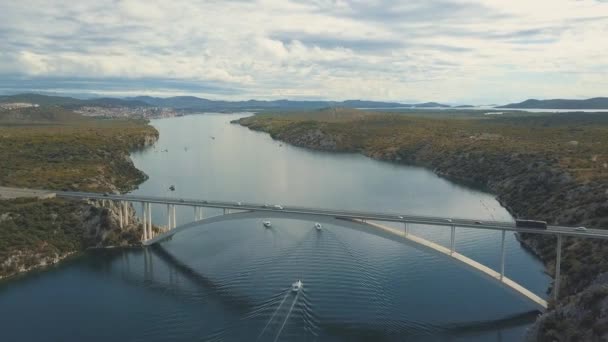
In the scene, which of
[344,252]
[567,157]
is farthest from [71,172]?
[567,157]

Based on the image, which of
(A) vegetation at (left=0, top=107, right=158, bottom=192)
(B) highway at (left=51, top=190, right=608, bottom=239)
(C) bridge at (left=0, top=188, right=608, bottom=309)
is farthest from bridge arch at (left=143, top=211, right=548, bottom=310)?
(A) vegetation at (left=0, top=107, right=158, bottom=192)

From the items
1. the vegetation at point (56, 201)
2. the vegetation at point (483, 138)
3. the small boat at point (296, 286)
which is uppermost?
the vegetation at point (483, 138)

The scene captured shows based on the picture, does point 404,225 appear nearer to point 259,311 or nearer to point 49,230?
point 259,311

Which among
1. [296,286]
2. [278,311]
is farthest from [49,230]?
[278,311]

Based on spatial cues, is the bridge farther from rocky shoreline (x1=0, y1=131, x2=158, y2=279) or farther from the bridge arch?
rocky shoreline (x1=0, y1=131, x2=158, y2=279)

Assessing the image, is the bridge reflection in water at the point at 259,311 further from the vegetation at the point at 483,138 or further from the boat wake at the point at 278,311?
the vegetation at the point at 483,138

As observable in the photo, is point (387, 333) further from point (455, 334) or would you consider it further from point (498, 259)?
point (498, 259)

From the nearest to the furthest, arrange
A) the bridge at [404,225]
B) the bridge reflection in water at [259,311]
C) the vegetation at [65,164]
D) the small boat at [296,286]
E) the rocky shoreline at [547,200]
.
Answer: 1. the rocky shoreline at [547,200]
2. the bridge reflection in water at [259,311]
3. the bridge at [404,225]
4. the small boat at [296,286]
5. the vegetation at [65,164]

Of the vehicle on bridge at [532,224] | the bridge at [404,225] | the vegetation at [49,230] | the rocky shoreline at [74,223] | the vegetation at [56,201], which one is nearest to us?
the bridge at [404,225]

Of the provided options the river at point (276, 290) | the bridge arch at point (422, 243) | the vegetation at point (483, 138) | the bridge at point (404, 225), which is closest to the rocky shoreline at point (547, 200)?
the vegetation at point (483, 138)

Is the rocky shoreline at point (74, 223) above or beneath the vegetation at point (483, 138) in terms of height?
beneath
